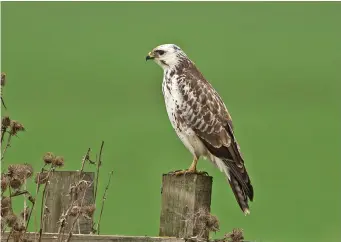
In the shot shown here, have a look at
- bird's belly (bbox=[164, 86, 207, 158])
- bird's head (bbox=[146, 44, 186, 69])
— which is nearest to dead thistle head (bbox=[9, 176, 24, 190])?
bird's belly (bbox=[164, 86, 207, 158])

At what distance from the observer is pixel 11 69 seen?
2156cm

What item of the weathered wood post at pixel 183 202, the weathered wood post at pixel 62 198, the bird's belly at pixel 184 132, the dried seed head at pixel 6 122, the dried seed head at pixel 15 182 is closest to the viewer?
the dried seed head at pixel 15 182

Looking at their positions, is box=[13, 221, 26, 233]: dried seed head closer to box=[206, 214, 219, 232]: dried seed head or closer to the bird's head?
box=[206, 214, 219, 232]: dried seed head

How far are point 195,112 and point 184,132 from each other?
7.2 inches

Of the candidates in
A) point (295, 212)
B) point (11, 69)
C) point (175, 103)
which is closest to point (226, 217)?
point (295, 212)

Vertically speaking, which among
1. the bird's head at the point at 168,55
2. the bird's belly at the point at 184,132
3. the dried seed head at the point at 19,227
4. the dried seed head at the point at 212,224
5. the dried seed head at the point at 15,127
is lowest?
the dried seed head at the point at 19,227

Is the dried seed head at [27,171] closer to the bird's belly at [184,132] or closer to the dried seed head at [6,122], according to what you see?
the dried seed head at [6,122]

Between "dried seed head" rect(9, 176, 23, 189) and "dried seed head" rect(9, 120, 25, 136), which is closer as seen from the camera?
"dried seed head" rect(9, 176, 23, 189)

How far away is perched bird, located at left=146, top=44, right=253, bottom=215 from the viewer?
26.4 feet

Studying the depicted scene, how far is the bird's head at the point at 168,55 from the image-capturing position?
346 inches

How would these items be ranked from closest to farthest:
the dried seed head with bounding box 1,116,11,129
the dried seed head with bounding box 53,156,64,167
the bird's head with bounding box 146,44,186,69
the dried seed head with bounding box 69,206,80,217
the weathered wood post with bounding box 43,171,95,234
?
the dried seed head with bounding box 69,206,80,217
the dried seed head with bounding box 53,156,64,167
the dried seed head with bounding box 1,116,11,129
the weathered wood post with bounding box 43,171,95,234
the bird's head with bounding box 146,44,186,69

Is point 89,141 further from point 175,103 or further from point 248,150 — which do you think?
point 175,103

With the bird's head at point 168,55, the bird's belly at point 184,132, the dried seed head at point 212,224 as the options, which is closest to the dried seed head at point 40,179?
the dried seed head at point 212,224

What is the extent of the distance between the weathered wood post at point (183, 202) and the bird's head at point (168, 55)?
2.93 metres
